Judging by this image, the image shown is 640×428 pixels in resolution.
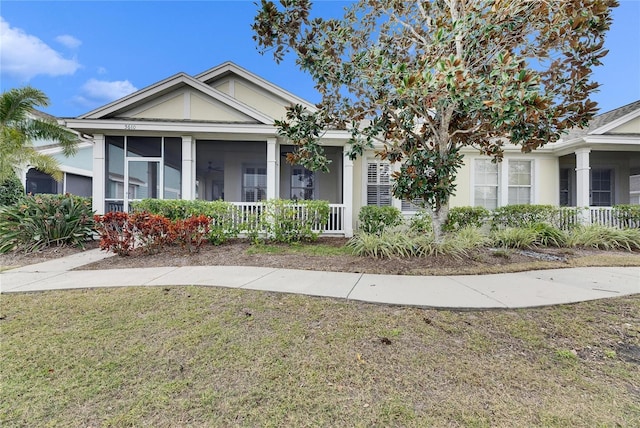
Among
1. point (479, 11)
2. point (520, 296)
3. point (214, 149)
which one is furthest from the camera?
point (214, 149)

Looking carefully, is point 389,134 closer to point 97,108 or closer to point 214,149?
point 214,149

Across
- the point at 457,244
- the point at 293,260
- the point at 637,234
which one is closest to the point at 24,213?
the point at 293,260

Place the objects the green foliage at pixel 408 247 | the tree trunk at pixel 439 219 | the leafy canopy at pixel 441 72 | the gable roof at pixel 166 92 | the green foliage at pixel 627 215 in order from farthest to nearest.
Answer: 1. the green foliage at pixel 627 215
2. the gable roof at pixel 166 92
3. the tree trunk at pixel 439 219
4. the green foliage at pixel 408 247
5. the leafy canopy at pixel 441 72

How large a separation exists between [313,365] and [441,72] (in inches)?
168

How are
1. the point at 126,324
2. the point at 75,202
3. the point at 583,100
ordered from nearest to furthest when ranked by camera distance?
1. the point at 126,324
2. the point at 583,100
3. the point at 75,202

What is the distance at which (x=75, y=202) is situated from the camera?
8.45 metres

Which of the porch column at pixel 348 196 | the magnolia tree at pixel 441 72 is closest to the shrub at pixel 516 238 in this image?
the magnolia tree at pixel 441 72

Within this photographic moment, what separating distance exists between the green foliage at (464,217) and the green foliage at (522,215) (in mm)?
596

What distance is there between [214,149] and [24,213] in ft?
19.8

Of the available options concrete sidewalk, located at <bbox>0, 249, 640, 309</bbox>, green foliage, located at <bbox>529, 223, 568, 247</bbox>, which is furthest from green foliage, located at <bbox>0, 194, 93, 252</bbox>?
green foliage, located at <bbox>529, 223, 568, 247</bbox>

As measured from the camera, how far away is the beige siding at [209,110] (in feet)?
32.4

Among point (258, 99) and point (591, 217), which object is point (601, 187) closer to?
point (591, 217)

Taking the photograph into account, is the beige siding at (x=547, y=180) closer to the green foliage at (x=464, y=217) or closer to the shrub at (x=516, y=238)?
the green foliage at (x=464, y=217)

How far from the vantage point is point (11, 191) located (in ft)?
41.3
